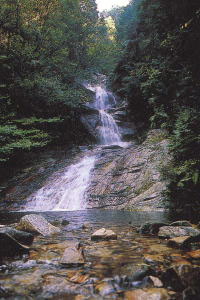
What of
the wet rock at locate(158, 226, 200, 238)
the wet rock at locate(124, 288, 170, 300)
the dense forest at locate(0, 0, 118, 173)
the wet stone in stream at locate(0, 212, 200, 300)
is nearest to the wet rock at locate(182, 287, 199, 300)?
the wet stone in stream at locate(0, 212, 200, 300)

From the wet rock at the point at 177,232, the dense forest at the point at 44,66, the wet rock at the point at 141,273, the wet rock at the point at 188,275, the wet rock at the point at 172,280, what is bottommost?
the wet rock at the point at 177,232

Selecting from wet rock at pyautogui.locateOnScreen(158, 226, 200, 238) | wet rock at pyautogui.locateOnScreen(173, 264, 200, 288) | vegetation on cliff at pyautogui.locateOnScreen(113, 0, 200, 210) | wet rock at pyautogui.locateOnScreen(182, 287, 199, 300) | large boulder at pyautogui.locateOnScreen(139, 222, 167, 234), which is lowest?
large boulder at pyautogui.locateOnScreen(139, 222, 167, 234)

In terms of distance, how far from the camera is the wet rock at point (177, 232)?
3858 mm

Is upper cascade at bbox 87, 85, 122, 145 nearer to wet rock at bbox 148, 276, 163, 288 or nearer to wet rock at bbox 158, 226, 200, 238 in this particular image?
wet rock at bbox 158, 226, 200, 238

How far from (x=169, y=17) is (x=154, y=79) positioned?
169cm

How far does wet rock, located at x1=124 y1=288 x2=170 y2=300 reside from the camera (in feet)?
6.43

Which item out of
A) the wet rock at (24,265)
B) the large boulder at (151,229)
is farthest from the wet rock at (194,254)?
the wet rock at (24,265)

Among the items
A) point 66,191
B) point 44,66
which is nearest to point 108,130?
point 44,66

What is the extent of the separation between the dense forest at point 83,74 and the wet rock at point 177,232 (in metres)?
1.44

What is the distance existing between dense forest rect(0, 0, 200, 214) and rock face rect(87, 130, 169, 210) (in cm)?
203

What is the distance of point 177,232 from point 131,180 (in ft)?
26.6

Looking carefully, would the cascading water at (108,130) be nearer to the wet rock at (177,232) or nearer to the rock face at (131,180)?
the rock face at (131,180)

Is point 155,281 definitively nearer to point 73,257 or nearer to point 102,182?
point 73,257

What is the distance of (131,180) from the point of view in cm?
A: 1213
